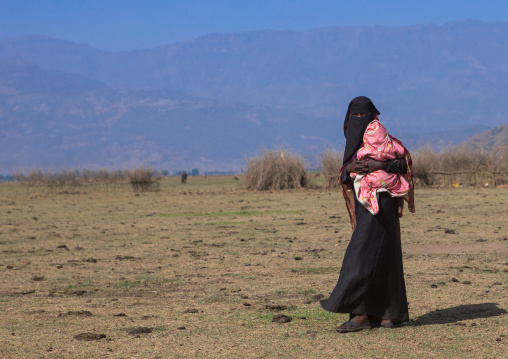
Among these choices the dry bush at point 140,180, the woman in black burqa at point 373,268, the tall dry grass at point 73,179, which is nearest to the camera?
the woman in black burqa at point 373,268

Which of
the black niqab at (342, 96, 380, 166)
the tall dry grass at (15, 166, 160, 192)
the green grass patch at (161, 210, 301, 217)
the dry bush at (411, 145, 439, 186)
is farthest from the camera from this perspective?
the tall dry grass at (15, 166, 160, 192)

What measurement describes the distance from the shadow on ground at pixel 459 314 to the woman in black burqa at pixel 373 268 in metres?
0.37

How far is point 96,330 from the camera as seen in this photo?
21.3 ft

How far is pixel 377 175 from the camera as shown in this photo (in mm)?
6305

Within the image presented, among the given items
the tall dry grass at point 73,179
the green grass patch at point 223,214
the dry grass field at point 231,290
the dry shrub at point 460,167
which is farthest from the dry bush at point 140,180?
the dry grass field at point 231,290

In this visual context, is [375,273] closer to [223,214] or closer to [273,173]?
[223,214]

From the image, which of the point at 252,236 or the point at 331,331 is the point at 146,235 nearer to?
the point at 252,236

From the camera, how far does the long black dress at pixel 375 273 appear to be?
20.4ft

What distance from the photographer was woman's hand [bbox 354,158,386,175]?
629 centimetres

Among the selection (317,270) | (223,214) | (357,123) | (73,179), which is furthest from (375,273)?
(73,179)

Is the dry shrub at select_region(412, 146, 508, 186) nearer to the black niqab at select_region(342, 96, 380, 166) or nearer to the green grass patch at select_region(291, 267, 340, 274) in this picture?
the green grass patch at select_region(291, 267, 340, 274)

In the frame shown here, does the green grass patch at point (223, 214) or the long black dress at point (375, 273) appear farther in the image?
the green grass patch at point (223, 214)

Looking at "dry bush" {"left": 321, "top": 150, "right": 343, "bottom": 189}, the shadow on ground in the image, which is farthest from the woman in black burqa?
"dry bush" {"left": 321, "top": 150, "right": 343, "bottom": 189}

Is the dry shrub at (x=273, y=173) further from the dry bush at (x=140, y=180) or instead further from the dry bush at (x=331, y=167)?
the dry bush at (x=140, y=180)
